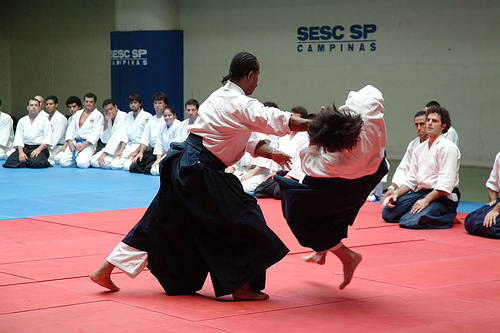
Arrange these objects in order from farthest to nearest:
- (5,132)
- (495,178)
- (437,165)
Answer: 1. (5,132)
2. (437,165)
3. (495,178)

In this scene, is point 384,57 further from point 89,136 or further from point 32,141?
point 32,141

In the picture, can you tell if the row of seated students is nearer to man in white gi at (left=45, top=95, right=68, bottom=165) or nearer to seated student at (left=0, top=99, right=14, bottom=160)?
man in white gi at (left=45, top=95, right=68, bottom=165)

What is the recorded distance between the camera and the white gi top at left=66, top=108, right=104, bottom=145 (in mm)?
12672

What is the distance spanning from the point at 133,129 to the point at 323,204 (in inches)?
358

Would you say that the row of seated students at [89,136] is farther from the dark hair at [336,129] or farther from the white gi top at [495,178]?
the dark hair at [336,129]

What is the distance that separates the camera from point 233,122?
370cm

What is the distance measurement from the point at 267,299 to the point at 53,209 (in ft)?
14.3

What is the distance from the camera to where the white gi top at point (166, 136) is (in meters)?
11.3

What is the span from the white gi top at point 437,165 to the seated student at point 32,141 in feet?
25.0

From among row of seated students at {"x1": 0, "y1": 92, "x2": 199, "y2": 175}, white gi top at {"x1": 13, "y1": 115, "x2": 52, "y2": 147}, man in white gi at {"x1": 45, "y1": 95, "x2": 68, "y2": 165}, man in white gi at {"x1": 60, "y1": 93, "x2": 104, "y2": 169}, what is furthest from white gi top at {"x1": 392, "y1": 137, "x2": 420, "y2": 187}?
man in white gi at {"x1": 45, "y1": 95, "x2": 68, "y2": 165}

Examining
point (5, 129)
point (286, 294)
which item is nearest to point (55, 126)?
point (5, 129)

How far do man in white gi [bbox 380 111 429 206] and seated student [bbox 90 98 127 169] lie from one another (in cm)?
636

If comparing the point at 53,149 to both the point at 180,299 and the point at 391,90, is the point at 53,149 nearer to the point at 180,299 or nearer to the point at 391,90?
the point at 391,90

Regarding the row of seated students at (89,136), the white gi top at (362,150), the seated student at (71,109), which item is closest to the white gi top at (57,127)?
the row of seated students at (89,136)
